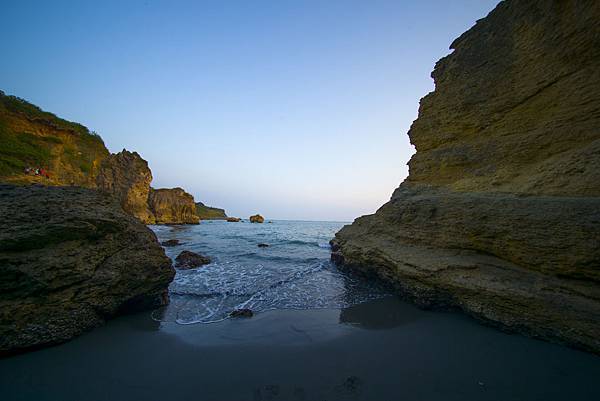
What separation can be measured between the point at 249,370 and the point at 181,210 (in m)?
60.7

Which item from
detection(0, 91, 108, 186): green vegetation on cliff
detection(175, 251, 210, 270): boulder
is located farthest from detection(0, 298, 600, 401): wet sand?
detection(0, 91, 108, 186): green vegetation on cliff

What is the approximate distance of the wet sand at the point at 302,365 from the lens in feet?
9.23

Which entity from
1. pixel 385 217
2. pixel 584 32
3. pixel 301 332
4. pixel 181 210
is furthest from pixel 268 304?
pixel 181 210

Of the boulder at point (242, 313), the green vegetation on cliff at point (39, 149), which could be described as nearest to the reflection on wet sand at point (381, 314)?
the boulder at point (242, 313)

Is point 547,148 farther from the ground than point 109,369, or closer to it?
farther from the ground

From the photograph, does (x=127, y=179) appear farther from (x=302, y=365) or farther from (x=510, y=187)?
(x=510, y=187)

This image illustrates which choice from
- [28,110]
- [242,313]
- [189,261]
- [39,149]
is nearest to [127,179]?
[28,110]

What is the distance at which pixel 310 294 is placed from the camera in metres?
7.29

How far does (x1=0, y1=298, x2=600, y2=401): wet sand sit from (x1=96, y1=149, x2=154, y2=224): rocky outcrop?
155 feet

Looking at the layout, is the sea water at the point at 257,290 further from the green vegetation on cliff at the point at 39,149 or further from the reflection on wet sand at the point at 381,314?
the green vegetation on cliff at the point at 39,149

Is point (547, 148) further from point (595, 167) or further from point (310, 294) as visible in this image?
point (310, 294)

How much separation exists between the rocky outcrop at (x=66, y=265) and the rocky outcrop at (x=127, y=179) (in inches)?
1782

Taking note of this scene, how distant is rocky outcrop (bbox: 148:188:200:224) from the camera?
5247cm

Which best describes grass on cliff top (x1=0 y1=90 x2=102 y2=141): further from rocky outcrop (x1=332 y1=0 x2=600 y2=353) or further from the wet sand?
rocky outcrop (x1=332 y1=0 x2=600 y2=353)
